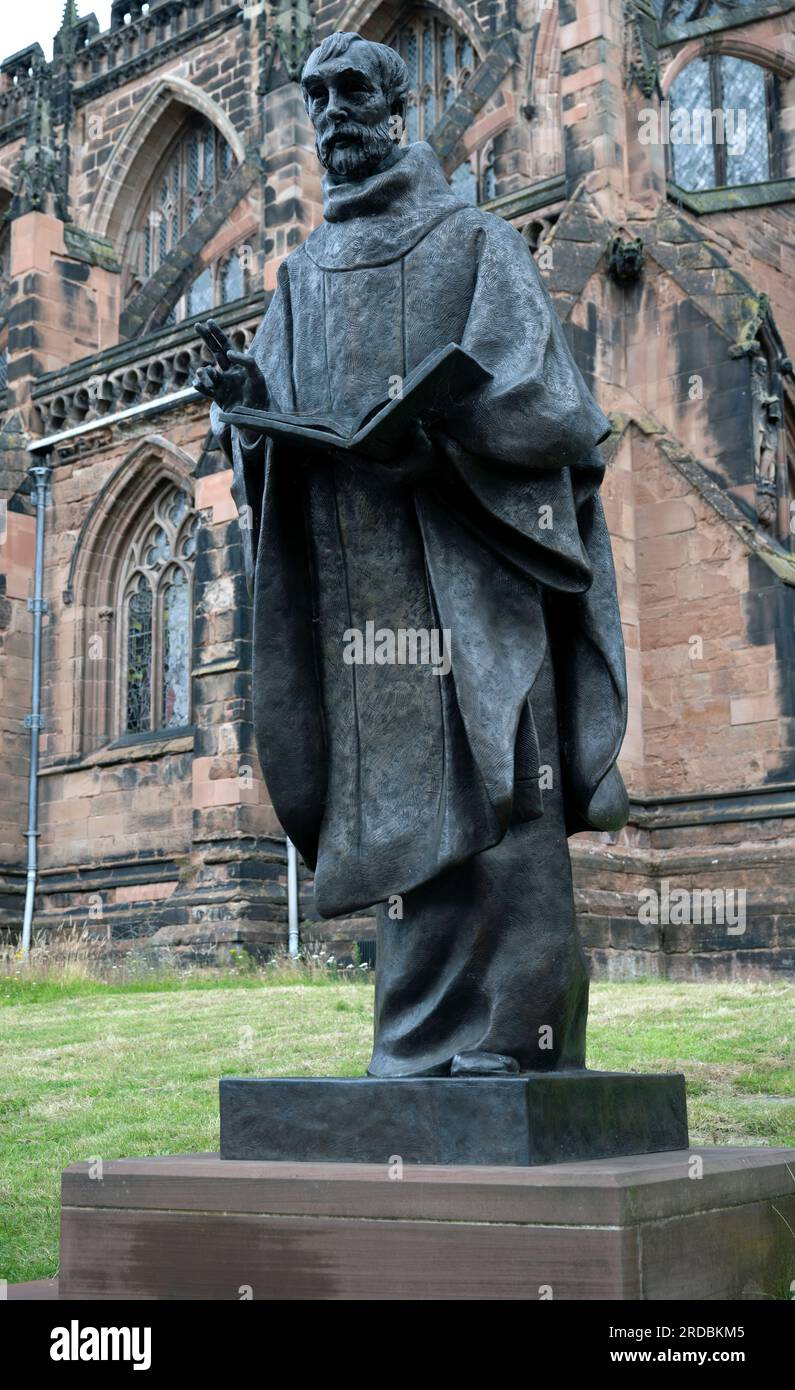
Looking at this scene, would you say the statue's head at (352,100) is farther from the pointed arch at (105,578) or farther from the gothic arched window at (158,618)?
the pointed arch at (105,578)

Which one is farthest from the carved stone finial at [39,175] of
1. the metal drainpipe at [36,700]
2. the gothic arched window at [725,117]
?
the gothic arched window at [725,117]

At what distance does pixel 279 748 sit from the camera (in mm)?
3881

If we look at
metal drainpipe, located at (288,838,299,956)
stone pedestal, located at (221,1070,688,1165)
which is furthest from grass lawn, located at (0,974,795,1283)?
metal drainpipe, located at (288,838,299,956)

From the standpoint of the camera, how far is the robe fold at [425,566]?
12.0ft

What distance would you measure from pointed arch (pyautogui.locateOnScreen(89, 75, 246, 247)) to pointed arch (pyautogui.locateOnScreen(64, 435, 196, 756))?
7.44 m

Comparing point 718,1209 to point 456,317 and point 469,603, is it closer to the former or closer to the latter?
point 469,603


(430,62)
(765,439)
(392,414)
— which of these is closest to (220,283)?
(430,62)

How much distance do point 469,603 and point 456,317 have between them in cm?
68

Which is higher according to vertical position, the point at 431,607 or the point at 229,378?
the point at 229,378

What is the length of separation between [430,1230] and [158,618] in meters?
19.8

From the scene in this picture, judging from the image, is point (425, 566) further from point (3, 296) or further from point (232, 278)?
point (3, 296)

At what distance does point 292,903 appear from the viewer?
58.7ft

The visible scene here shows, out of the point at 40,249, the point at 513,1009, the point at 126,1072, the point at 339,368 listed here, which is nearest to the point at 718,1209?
the point at 513,1009
